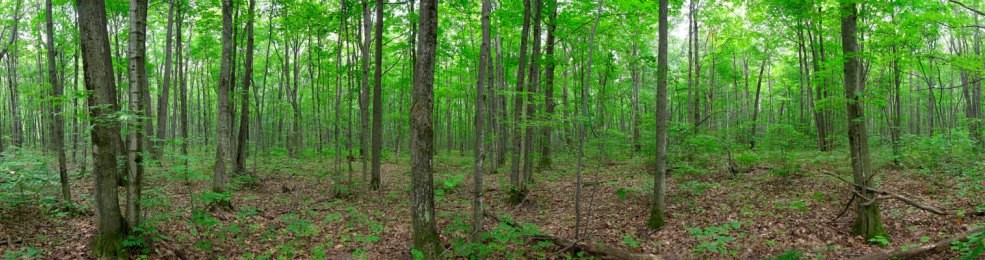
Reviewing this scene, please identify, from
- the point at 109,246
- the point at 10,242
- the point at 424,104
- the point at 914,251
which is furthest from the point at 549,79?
the point at 10,242

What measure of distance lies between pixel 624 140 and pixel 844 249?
5748mm

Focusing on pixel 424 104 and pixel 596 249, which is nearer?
pixel 424 104

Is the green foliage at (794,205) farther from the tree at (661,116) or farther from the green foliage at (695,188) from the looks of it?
the tree at (661,116)

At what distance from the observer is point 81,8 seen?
18.5 feet

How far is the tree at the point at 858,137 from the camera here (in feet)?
21.7

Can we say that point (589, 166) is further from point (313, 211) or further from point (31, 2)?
point (31, 2)

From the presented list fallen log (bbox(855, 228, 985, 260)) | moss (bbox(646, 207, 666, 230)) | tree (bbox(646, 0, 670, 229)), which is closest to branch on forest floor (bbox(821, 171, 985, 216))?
fallen log (bbox(855, 228, 985, 260))

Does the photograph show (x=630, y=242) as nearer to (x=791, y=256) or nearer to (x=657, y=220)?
(x=657, y=220)

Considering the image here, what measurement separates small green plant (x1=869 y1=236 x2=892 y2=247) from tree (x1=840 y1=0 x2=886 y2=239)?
0.36 feet

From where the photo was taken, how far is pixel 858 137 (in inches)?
265

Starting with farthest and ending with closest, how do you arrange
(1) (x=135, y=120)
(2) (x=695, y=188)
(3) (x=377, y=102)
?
(3) (x=377, y=102), (2) (x=695, y=188), (1) (x=135, y=120)

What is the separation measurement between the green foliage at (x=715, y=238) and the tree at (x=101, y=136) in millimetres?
8439

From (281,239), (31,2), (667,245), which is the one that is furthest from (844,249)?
(31,2)

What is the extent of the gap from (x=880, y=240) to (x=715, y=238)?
2.21 metres
